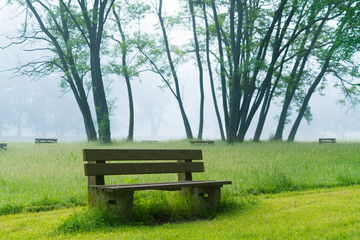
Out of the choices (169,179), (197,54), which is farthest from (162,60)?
(169,179)

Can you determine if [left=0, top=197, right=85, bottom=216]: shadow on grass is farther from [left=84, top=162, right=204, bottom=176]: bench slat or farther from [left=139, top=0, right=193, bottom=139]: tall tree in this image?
[left=139, top=0, right=193, bottom=139]: tall tree

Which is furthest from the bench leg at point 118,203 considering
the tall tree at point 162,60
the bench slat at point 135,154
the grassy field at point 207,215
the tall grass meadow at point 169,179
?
the tall tree at point 162,60

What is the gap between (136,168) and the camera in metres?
5.96

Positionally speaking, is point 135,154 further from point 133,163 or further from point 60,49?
point 60,49

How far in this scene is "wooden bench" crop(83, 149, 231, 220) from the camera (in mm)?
5266

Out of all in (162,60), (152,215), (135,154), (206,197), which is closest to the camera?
(152,215)

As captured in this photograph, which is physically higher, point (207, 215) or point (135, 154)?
point (135, 154)

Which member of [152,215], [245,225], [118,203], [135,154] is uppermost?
[135,154]

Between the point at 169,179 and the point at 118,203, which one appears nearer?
the point at 118,203

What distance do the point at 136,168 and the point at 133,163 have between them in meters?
0.10

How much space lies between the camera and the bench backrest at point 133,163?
5.56 metres

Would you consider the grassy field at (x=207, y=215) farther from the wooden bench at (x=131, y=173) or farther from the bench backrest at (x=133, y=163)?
the bench backrest at (x=133, y=163)

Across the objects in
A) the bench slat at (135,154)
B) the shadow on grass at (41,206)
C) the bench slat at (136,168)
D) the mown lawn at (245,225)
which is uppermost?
the bench slat at (135,154)

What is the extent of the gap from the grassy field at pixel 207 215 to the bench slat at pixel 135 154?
0.53 meters
